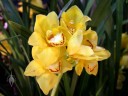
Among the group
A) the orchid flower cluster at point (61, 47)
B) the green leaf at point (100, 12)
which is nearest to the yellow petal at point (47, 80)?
the orchid flower cluster at point (61, 47)

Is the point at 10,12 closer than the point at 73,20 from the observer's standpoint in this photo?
No

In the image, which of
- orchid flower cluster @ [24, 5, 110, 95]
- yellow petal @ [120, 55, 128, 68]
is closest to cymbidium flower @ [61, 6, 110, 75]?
orchid flower cluster @ [24, 5, 110, 95]

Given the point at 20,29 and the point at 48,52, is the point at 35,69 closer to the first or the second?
the point at 48,52

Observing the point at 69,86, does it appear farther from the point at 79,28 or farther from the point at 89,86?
the point at 79,28

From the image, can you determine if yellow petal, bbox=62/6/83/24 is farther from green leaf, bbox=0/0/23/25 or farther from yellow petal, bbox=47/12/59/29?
green leaf, bbox=0/0/23/25

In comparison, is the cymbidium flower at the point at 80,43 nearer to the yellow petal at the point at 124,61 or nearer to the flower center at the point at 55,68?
the flower center at the point at 55,68

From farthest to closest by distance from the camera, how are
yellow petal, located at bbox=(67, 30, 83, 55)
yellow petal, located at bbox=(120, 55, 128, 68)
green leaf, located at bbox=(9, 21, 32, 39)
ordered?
1. yellow petal, located at bbox=(120, 55, 128, 68)
2. green leaf, located at bbox=(9, 21, 32, 39)
3. yellow petal, located at bbox=(67, 30, 83, 55)

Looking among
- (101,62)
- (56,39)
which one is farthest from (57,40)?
(101,62)

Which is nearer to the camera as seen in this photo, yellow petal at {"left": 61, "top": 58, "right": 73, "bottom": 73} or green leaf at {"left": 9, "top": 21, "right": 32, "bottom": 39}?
yellow petal at {"left": 61, "top": 58, "right": 73, "bottom": 73}

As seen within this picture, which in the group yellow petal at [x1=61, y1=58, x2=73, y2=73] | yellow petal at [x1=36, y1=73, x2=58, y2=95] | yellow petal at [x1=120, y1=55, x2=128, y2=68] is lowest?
yellow petal at [x1=120, y1=55, x2=128, y2=68]
